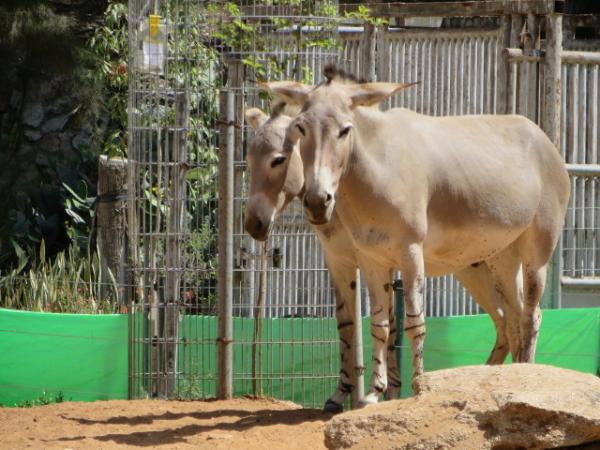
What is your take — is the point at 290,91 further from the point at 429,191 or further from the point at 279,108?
the point at 429,191

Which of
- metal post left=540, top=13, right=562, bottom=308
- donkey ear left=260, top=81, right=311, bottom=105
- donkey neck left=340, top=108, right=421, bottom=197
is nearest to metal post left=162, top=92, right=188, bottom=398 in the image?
donkey ear left=260, top=81, right=311, bottom=105

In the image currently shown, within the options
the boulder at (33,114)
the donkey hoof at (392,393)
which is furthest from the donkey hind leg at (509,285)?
the boulder at (33,114)

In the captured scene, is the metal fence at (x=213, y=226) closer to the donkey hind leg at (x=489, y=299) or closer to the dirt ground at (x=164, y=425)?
the dirt ground at (x=164, y=425)

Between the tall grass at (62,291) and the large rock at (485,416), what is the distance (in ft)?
19.4

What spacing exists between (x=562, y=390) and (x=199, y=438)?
8.14 feet

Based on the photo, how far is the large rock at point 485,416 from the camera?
18.5 ft

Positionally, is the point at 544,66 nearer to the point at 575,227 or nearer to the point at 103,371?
the point at 575,227

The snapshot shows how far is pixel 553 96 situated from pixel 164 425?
5663 millimetres

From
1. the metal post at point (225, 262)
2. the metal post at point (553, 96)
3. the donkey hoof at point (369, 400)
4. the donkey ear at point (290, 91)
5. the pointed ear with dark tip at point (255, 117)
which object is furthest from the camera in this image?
the metal post at point (553, 96)

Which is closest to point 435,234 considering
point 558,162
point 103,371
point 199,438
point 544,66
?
point 558,162

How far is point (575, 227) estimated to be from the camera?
39.7 feet

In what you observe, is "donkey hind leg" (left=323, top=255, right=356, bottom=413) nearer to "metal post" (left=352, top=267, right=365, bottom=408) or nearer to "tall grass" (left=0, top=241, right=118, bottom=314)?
"metal post" (left=352, top=267, right=365, bottom=408)

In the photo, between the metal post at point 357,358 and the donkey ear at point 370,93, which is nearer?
the donkey ear at point 370,93

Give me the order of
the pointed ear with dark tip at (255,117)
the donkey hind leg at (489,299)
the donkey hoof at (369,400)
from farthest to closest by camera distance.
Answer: the donkey hind leg at (489,299) → the pointed ear with dark tip at (255,117) → the donkey hoof at (369,400)
